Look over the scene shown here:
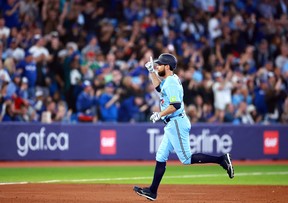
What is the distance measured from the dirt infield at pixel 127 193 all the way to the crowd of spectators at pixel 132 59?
6739 millimetres

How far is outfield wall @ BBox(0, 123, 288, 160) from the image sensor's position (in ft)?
63.9

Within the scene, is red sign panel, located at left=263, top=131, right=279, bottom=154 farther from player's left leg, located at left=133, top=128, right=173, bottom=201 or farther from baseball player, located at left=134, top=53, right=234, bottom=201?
player's left leg, located at left=133, top=128, right=173, bottom=201

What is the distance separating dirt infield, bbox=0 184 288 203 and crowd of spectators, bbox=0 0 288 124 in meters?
6.75

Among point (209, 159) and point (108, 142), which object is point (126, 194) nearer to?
point (209, 159)

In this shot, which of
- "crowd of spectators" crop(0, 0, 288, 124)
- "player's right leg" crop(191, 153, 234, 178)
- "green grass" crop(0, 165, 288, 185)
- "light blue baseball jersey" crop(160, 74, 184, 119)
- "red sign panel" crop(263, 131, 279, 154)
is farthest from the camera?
"red sign panel" crop(263, 131, 279, 154)

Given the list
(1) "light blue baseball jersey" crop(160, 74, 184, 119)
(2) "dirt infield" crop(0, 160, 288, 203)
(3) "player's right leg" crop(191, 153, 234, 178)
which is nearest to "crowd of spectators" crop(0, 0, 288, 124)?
(2) "dirt infield" crop(0, 160, 288, 203)

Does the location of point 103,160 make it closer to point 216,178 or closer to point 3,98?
point 3,98

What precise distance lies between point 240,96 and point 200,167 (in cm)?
409

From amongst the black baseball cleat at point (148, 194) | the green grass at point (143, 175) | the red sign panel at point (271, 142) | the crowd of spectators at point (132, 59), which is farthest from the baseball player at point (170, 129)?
the red sign panel at point (271, 142)

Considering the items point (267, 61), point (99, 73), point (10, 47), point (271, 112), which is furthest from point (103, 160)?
point (267, 61)

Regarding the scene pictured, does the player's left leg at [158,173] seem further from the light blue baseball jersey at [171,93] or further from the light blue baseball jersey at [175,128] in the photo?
the light blue baseball jersey at [171,93]

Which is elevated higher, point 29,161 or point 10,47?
point 10,47

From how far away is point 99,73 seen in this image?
2117 centimetres

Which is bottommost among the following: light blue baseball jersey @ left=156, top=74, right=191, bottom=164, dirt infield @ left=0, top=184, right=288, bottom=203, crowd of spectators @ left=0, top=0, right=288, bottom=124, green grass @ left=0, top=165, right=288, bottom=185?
dirt infield @ left=0, top=184, right=288, bottom=203
